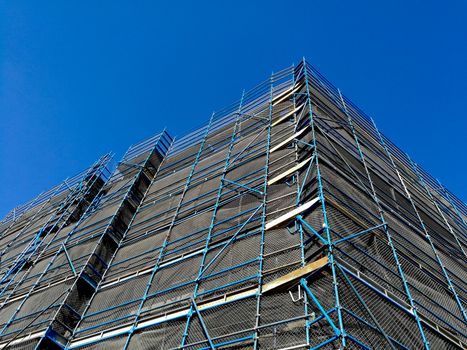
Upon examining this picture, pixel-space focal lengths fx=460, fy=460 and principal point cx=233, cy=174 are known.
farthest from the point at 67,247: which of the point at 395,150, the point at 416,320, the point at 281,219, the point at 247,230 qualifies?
the point at 395,150

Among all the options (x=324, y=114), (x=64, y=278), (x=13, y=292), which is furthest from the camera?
(x=324, y=114)

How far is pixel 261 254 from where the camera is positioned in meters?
7.09

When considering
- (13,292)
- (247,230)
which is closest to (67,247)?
(13,292)

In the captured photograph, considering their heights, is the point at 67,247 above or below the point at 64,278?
above

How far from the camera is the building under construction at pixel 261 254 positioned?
6000 millimetres

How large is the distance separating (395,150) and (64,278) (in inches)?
435

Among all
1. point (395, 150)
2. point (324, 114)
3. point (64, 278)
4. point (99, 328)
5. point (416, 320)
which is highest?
point (395, 150)

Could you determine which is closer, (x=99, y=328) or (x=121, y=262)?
(x=99, y=328)

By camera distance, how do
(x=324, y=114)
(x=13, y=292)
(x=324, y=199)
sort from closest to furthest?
(x=324, y=199), (x=13, y=292), (x=324, y=114)

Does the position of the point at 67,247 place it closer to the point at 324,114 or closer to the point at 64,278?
the point at 64,278

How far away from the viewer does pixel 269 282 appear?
6.43 meters

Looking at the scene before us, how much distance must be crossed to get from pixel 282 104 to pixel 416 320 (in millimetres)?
7733

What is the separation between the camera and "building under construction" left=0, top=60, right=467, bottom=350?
6.00 meters

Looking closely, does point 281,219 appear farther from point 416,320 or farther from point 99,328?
point 99,328
